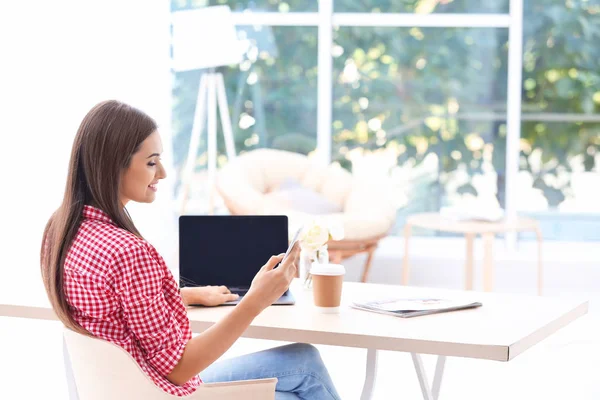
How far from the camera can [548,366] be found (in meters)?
3.61

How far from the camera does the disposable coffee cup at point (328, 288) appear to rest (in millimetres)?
1981

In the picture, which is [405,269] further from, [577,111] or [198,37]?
[198,37]

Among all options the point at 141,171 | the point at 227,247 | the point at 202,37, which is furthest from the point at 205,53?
the point at 141,171

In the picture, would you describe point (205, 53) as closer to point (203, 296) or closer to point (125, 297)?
point (203, 296)

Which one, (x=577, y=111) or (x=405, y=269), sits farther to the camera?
(x=577, y=111)

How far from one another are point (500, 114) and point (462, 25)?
0.61 m

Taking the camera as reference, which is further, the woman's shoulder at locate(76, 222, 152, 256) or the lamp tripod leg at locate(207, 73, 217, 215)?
the lamp tripod leg at locate(207, 73, 217, 215)

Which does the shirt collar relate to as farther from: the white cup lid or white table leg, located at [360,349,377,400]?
white table leg, located at [360,349,377,400]

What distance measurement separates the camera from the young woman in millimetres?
1488

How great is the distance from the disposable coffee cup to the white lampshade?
319 centimetres

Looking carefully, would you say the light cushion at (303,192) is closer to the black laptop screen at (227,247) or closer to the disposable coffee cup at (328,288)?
the black laptop screen at (227,247)

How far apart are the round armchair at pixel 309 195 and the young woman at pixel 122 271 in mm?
2674

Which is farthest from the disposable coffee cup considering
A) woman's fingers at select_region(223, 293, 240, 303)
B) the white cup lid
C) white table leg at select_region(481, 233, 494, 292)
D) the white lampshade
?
the white lampshade

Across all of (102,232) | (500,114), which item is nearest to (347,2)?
(500,114)
